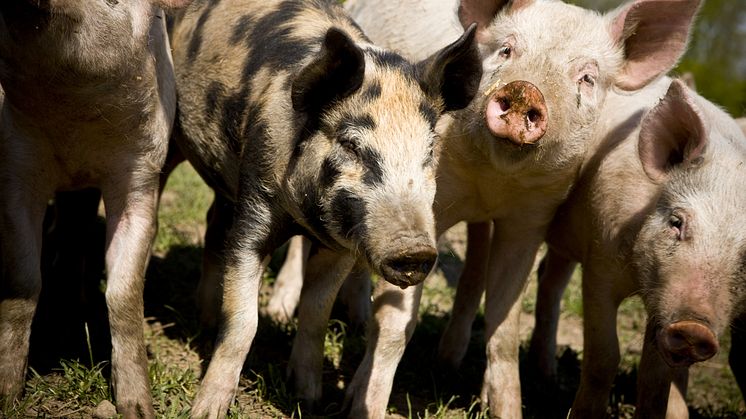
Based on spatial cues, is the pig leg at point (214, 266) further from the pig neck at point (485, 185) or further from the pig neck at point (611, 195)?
the pig neck at point (611, 195)

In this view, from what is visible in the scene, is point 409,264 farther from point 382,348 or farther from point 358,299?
point 358,299

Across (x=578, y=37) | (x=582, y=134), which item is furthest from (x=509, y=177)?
(x=578, y=37)

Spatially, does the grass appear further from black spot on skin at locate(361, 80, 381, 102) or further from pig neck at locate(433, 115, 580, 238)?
black spot on skin at locate(361, 80, 381, 102)

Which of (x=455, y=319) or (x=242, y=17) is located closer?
(x=242, y=17)

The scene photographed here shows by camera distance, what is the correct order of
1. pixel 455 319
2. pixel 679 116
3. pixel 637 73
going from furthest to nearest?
pixel 455 319
pixel 637 73
pixel 679 116

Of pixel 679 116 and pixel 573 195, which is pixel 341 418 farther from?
pixel 679 116

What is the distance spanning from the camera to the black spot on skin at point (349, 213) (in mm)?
4277

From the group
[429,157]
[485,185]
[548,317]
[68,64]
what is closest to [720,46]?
[548,317]

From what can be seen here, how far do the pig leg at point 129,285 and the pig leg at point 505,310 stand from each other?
2052mm

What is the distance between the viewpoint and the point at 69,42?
14.3 ft

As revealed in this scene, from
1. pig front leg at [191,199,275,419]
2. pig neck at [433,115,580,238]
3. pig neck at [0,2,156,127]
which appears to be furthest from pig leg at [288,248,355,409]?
pig neck at [0,2,156,127]

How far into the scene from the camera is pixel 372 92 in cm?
455

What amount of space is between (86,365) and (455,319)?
256cm

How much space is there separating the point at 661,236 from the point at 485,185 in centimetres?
101
